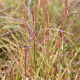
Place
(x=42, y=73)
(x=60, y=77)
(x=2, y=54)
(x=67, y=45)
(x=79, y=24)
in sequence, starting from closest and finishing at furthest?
(x=60, y=77) → (x=42, y=73) → (x=2, y=54) → (x=67, y=45) → (x=79, y=24)

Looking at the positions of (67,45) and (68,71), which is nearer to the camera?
(68,71)

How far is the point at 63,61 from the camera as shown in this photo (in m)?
1.45

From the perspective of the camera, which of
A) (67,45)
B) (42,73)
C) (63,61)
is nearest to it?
(42,73)

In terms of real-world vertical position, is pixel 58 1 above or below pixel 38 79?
above

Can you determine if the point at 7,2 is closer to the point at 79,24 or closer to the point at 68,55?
the point at 79,24

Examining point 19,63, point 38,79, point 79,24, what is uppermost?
point 79,24

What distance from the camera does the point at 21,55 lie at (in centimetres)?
135

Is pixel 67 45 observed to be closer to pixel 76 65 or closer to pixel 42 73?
pixel 76 65

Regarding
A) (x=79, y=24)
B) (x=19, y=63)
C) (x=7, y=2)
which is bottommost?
(x=19, y=63)

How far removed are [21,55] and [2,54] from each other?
0.95 ft

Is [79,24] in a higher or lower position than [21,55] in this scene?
higher

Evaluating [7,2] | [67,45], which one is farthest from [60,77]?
[7,2]

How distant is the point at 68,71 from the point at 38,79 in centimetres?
23

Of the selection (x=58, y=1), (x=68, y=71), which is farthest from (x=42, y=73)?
(x=58, y=1)
